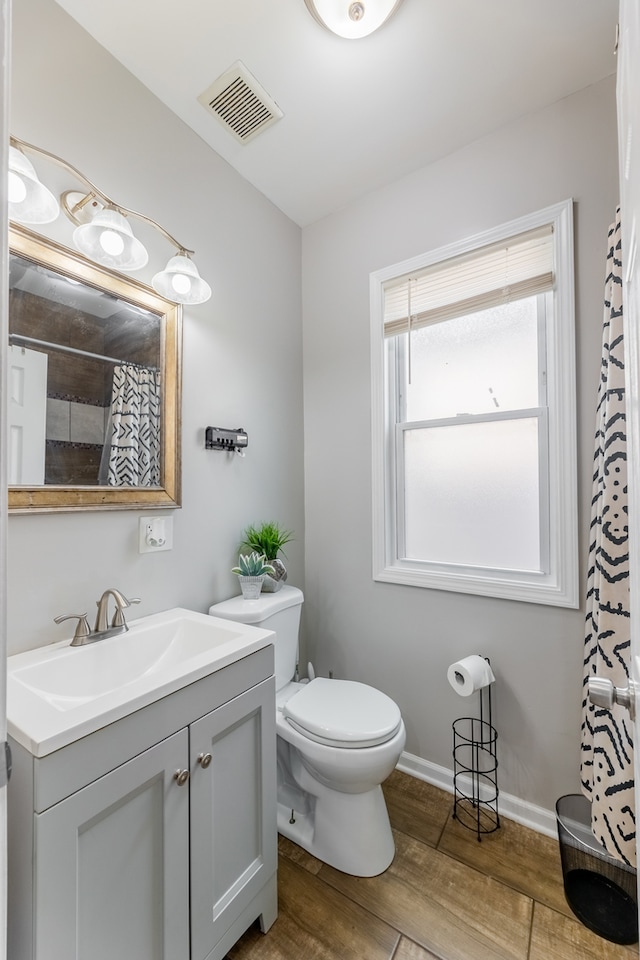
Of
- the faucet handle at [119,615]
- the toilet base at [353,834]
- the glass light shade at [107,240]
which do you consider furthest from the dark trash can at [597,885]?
the glass light shade at [107,240]

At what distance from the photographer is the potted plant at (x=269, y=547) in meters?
1.70

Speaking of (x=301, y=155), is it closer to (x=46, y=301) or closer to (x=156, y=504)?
(x=46, y=301)

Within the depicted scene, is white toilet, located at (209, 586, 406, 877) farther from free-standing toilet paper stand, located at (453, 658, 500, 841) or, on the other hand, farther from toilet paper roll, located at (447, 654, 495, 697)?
free-standing toilet paper stand, located at (453, 658, 500, 841)

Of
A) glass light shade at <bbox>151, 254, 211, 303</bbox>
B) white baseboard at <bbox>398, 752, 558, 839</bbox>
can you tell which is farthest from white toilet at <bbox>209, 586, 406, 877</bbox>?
glass light shade at <bbox>151, 254, 211, 303</bbox>

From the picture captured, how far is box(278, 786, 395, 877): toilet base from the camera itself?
1.35 meters

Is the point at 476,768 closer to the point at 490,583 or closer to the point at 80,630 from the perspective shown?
the point at 490,583

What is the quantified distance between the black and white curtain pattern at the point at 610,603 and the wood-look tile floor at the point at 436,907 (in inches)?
13.3

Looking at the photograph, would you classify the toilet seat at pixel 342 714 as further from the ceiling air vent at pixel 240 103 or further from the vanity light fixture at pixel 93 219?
the ceiling air vent at pixel 240 103

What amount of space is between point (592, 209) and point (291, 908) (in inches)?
97.4

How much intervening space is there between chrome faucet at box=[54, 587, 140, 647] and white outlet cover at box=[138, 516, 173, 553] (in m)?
0.18

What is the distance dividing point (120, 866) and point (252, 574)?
0.92 metres

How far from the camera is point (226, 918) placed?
1.04 m

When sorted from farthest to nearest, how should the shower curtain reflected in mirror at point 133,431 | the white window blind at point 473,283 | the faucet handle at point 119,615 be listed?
the white window blind at point 473,283 < the shower curtain reflected in mirror at point 133,431 < the faucet handle at point 119,615

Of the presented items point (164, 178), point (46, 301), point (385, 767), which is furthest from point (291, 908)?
point (164, 178)
